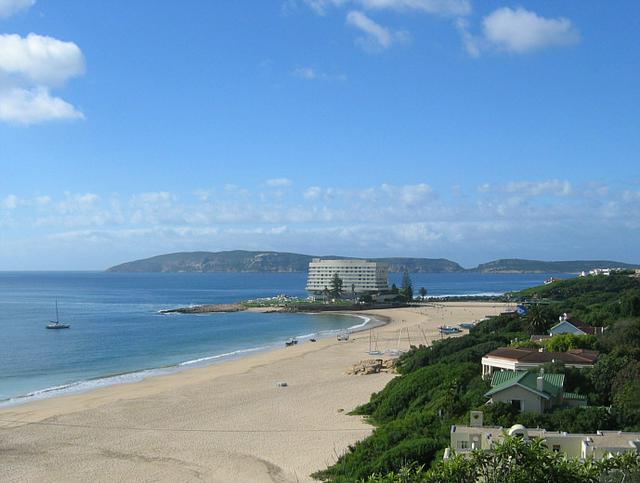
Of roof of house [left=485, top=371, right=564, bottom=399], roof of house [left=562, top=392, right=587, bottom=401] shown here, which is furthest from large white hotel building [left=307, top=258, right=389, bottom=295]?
roof of house [left=562, top=392, right=587, bottom=401]

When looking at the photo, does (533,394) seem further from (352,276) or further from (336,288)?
(352,276)

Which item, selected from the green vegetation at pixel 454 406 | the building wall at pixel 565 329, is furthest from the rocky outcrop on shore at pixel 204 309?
the building wall at pixel 565 329

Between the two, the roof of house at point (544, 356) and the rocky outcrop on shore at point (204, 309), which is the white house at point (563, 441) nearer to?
the roof of house at point (544, 356)

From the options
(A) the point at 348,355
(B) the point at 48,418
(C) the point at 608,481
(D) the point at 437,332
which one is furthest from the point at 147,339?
(C) the point at 608,481

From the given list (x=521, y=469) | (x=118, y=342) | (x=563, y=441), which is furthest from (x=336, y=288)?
(x=521, y=469)

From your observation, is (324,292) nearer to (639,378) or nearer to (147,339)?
(147,339)

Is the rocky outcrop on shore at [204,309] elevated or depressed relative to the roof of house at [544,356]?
depressed
